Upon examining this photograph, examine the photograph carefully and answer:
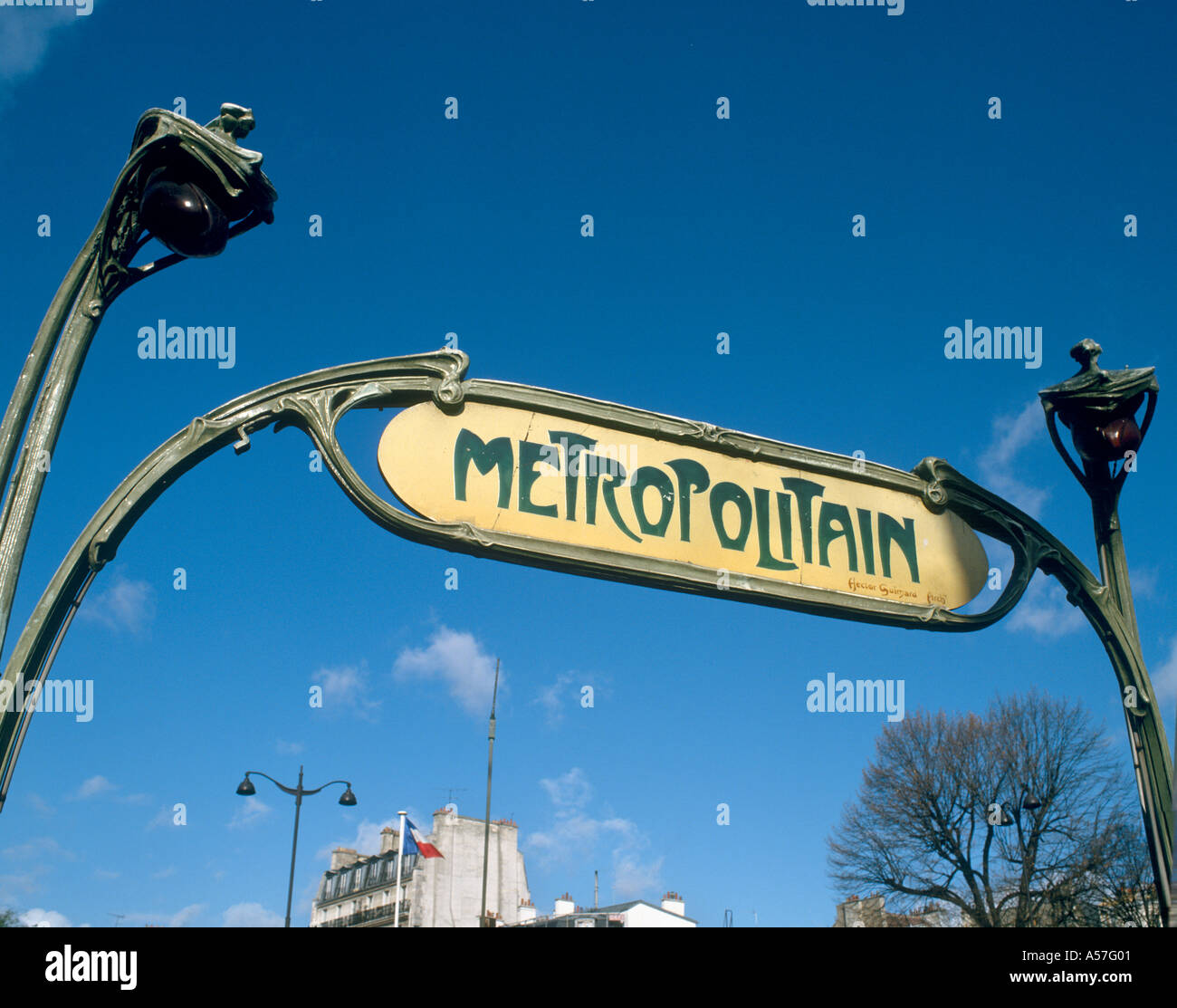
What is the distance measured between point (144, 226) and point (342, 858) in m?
66.0

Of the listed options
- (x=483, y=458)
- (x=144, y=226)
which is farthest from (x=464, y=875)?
(x=144, y=226)

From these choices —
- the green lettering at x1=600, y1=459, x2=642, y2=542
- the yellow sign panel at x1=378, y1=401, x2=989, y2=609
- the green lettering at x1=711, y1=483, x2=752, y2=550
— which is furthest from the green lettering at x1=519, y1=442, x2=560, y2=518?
the green lettering at x1=711, y1=483, x2=752, y2=550

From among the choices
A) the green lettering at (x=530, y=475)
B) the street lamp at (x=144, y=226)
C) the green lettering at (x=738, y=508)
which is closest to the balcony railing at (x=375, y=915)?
the green lettering at (x=738, y=508)

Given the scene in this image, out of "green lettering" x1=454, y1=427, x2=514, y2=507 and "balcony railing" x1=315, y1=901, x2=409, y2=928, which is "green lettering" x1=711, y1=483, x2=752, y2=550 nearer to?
"green lettering" x1=454, y1=427, x2=514, y2=507

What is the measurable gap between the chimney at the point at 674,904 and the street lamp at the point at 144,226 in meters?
47.4

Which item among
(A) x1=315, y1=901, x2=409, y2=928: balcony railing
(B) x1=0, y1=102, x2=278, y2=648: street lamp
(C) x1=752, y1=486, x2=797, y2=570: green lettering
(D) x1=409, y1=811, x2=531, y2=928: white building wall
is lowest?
(A) x1=315, y1=901, x2=409, y2=928: balcony railing

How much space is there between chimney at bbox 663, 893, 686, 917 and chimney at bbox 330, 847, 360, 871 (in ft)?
75.5

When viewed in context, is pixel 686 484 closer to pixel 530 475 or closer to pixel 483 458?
pixel 530 475

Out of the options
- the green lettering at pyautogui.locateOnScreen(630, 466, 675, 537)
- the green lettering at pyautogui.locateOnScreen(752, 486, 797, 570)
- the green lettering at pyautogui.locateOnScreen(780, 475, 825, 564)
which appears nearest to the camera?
the green lettering at pyautogui.locateOnScreen(630, 466, 675, 537)

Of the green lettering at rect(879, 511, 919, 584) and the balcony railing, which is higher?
the green lettering at rect(879, 511, 919, 584)

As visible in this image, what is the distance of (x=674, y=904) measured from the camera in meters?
48.9

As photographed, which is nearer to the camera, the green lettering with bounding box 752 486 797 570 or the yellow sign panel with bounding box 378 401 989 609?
the yellow sign panel with bounding box 378 401 989 609

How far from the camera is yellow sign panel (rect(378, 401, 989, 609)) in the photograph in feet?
16.1

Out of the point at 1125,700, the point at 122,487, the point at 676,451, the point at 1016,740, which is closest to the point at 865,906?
the point at 1016,740
